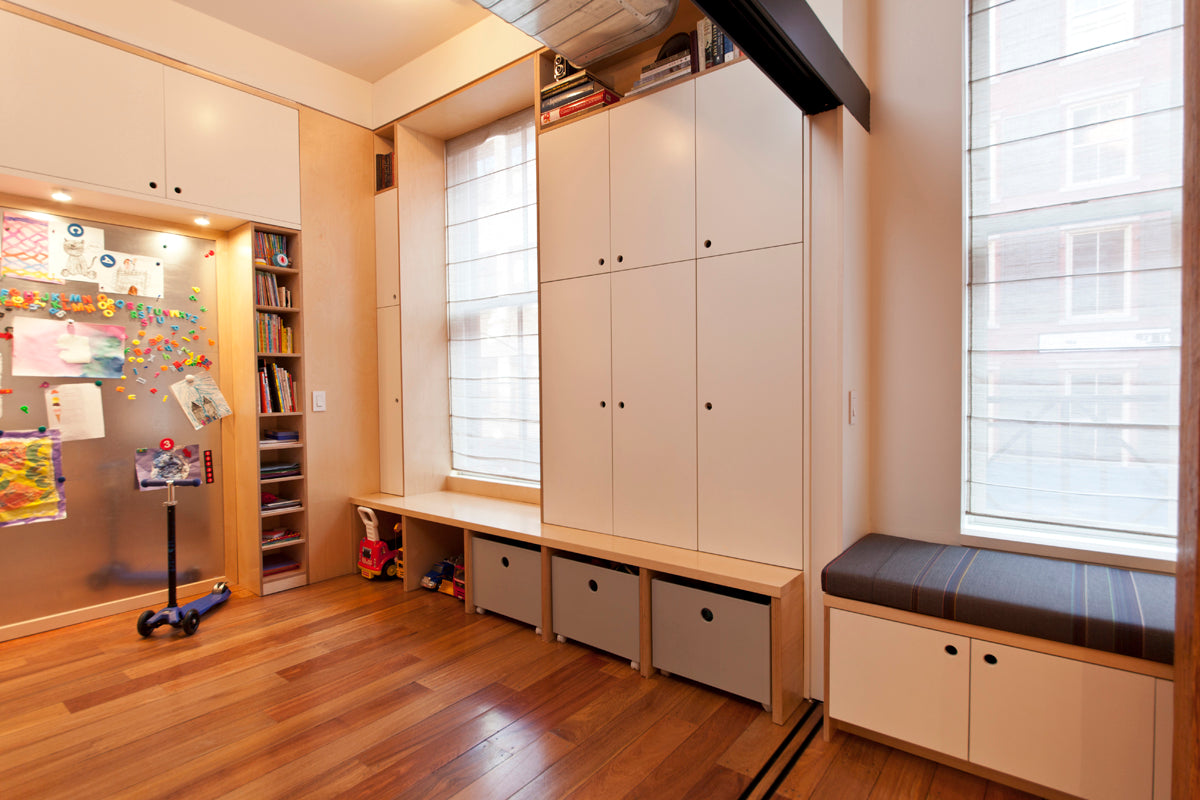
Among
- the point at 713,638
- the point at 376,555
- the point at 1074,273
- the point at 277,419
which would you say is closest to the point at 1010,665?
the point at 713,638

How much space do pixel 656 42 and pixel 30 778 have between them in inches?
147

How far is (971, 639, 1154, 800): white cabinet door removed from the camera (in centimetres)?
153

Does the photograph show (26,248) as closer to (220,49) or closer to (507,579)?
(220,49)

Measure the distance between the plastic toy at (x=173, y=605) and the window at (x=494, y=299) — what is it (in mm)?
1552

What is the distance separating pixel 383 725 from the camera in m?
2.13

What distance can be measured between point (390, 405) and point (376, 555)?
0.98 metres

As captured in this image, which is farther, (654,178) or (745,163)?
(654,178)

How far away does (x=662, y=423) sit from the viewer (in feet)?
8.55

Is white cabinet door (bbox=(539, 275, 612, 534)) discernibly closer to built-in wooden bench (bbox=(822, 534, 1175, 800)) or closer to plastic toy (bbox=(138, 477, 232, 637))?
built-in wooden bench (bbox=(822, 534, 1175, 800))

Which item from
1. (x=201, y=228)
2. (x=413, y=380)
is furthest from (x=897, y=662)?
(x=201, y=228)

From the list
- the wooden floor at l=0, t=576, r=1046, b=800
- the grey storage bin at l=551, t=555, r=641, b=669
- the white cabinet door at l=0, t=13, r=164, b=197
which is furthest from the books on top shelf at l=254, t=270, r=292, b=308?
the grey storage bin at l=551, t=555, r=641, b=669

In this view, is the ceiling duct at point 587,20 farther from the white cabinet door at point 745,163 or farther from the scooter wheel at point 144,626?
the scooter wheel at point 144,626

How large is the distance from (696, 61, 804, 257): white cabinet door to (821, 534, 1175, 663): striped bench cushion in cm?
124

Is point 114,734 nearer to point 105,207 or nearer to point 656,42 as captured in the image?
point 105,207
